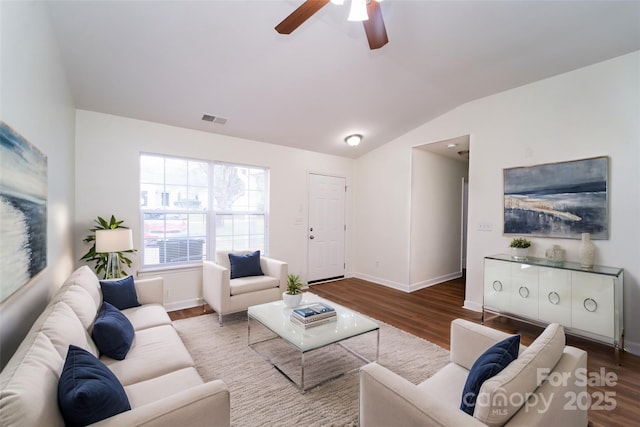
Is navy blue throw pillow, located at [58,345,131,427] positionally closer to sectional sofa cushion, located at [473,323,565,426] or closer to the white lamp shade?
sectional sofa cushion, located at [473,323,565,426]

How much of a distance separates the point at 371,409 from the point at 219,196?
11.7ft

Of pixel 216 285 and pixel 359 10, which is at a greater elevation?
pixel 359 10

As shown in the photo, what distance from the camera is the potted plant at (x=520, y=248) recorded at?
10.8 feet

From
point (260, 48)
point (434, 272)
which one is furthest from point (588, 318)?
point (260, 48)

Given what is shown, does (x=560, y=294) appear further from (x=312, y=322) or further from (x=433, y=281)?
(x=312, y=322)

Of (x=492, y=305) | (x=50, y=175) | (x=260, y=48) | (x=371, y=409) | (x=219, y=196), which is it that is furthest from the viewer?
(x=219, y=196)

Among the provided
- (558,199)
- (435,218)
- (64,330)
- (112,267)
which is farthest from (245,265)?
(558,199)

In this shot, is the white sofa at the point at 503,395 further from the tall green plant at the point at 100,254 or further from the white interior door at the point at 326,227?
the white interior door at the point at 326,227

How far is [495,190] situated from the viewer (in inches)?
146

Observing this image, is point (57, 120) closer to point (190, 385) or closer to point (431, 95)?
point (190, 385)

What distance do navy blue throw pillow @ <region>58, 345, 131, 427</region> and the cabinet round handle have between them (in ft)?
12.0

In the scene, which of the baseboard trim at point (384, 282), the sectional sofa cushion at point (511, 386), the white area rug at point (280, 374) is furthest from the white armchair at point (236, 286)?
the sectional sofa cushion at point (511, 386)

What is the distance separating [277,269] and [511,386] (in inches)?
120

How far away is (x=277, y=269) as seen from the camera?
3.77 metres
